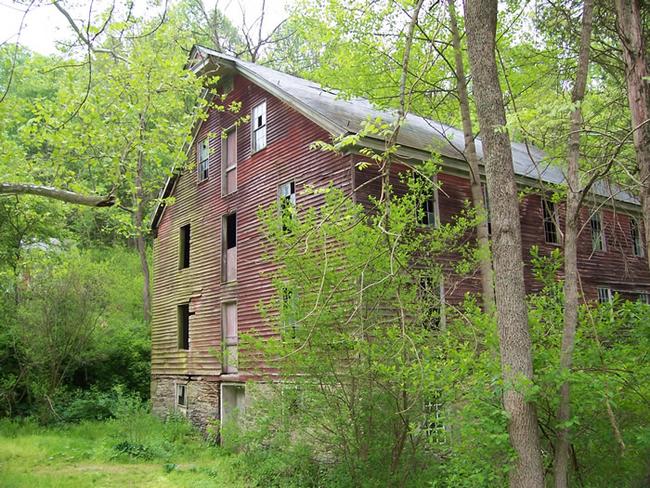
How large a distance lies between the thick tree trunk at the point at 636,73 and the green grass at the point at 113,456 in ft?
28.4

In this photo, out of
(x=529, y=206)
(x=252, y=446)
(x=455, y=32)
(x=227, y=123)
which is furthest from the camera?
(x=227, y=123)

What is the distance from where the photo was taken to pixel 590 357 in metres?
5.93

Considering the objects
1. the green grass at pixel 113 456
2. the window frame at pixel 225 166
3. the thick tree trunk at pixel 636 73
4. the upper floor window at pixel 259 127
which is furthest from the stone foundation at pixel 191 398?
the thick tree trunk at pixel 636 73

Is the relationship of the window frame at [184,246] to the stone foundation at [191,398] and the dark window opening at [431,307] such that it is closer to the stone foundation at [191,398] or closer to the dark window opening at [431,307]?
the stone foundation at [191,398]

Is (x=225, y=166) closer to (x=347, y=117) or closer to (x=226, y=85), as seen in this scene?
(x=226, y=85)

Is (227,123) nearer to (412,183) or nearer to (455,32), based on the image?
(455,32)

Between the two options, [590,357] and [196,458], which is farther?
[196,458]

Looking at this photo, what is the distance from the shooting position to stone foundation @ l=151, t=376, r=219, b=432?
17.1 meters

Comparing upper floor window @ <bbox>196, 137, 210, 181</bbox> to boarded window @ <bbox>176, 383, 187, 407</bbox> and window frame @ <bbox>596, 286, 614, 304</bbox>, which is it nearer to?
boarded window @ <bbox>176, 383, 187, 407</bbox>

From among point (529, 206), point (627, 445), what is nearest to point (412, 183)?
point (627, 445)

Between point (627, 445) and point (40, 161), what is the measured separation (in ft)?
36.4

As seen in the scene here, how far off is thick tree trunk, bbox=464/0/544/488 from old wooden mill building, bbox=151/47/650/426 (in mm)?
6489

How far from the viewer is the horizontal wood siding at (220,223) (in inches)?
580

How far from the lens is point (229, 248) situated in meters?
17.8
